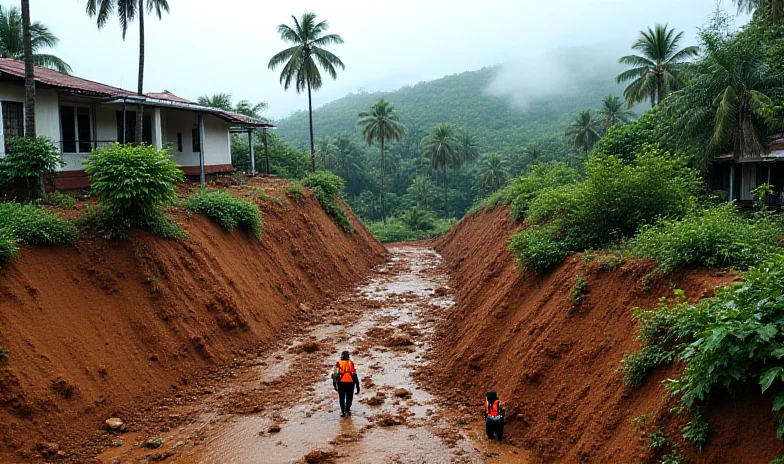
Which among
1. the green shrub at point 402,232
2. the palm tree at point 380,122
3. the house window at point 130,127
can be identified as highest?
the palm tree at point 380,122

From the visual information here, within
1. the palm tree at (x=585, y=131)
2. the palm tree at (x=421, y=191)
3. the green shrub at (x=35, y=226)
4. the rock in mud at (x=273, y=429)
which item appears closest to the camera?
the rock in mud at (x=273, y=429)

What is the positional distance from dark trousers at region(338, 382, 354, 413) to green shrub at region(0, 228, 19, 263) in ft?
23.9

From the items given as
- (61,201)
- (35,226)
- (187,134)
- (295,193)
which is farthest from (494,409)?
(187,134)

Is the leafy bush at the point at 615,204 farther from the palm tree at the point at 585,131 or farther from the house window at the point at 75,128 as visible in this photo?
the palm tree at the point at 585,131

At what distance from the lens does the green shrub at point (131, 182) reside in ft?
44.1

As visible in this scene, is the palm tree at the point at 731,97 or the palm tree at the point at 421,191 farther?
the palm tree at the point at 421,191

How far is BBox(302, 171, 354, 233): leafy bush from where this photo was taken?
30.2 metres

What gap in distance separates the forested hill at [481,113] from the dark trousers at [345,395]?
65.8m

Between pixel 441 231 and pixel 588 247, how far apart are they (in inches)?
1499

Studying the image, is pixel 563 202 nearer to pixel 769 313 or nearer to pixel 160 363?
pixel 769 313

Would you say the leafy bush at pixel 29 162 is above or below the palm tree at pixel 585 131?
below

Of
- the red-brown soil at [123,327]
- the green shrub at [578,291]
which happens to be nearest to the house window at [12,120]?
the red-brown soil at [123,327]

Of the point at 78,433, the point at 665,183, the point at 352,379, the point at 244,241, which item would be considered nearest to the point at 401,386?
the point at 352,379

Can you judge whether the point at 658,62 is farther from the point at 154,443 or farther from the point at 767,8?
the point at 154,443
